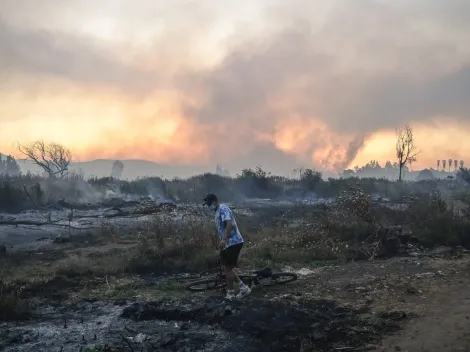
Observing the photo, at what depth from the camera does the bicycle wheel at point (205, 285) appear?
871 centimetres

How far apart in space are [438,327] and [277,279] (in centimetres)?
390

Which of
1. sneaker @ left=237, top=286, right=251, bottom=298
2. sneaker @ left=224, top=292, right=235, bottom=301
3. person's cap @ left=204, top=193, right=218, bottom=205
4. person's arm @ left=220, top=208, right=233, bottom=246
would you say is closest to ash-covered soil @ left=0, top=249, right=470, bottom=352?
sneaker @ left=224, top=292, right=235, bottom=301

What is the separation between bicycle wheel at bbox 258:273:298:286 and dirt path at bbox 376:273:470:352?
246 cm

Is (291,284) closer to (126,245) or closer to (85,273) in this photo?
(85,273)

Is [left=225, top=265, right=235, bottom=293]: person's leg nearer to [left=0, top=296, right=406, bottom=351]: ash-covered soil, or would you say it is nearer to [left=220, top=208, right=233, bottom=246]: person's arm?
[left=0, top=296, right=406, bottom=351]: ash-covered soil

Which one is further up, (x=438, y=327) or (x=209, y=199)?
(x=209, y=199)

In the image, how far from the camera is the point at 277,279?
9.38 m

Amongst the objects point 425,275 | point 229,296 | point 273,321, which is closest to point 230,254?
point 229,296

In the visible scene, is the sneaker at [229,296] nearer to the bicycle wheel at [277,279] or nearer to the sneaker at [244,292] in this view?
the sneaker at [244,292]

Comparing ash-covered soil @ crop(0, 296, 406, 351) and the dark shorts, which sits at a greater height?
the dark shorts

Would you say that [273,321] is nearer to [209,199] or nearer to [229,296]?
[229,296]

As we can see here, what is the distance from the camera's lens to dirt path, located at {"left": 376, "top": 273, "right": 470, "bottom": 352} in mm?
5270

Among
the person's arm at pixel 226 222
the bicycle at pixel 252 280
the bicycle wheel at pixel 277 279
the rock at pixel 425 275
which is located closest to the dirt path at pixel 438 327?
the rock at pixel 425 275

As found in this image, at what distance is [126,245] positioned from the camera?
16266 mm
